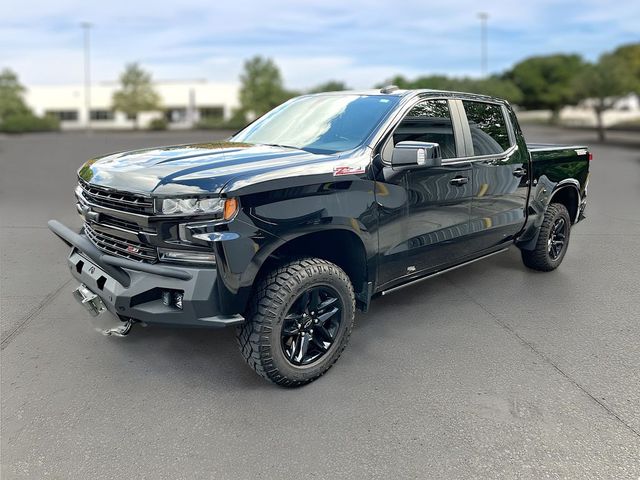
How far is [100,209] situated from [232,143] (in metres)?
1.36

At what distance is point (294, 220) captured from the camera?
3469 millimetres

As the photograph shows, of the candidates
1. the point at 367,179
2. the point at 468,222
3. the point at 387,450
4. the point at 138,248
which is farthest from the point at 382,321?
the point at 138,248

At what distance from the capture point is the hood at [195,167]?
3.24m

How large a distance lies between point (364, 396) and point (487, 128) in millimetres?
2886

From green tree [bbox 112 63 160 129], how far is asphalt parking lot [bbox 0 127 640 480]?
233 ft

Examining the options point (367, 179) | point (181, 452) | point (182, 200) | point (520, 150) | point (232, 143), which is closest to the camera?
point (181, 452)

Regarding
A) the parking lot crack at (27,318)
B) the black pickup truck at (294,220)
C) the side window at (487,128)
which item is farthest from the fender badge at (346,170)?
the parking lot crack at (27,318)

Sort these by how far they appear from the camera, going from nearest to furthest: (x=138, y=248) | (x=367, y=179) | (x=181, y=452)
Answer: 1. (x=181, y=452)
2. (x=138, y=248)
3. (x=367, y=179)

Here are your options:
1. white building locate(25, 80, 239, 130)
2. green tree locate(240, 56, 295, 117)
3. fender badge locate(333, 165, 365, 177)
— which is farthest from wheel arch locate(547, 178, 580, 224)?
white building locate(25, 80, 239, 130)

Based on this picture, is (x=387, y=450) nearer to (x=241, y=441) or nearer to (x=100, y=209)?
Result: (x=241, y=441)

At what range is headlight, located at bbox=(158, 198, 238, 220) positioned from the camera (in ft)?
10.4

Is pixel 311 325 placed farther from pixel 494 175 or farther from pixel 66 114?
pixel 66 114

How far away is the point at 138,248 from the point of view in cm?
347

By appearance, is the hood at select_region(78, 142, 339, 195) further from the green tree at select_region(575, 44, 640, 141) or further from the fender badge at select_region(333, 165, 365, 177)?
the green tree at select_region(575, 44, 640, 141)
